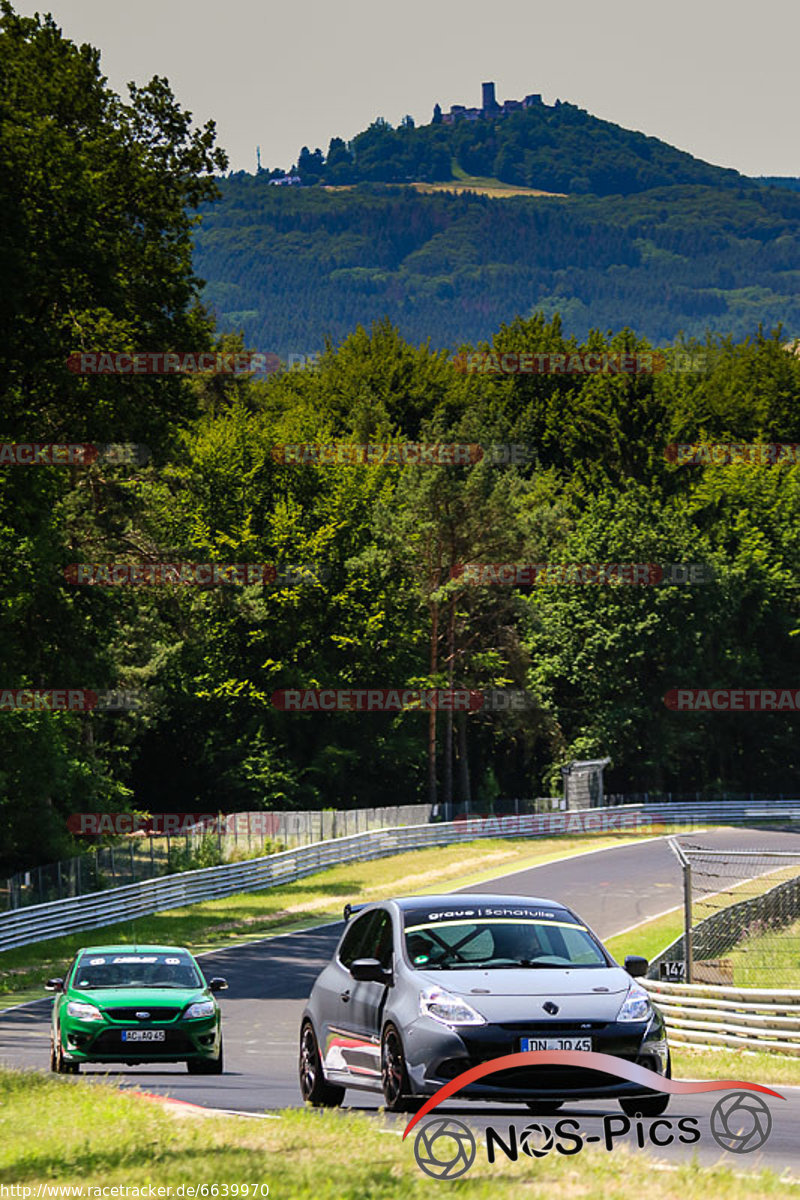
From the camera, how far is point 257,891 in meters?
53.5

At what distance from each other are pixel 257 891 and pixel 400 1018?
42.8 meters

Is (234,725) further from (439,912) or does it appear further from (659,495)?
(439,912)

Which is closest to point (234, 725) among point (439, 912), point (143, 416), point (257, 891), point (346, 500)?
point (346, 500)

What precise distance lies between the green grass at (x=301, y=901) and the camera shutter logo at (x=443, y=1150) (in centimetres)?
2293

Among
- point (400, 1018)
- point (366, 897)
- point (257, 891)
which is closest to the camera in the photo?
point (400, 1018)

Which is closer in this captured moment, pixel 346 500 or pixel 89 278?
pixel 89 278

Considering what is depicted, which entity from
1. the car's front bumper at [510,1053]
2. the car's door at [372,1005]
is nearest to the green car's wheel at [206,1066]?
the car's door at [372,1005]
